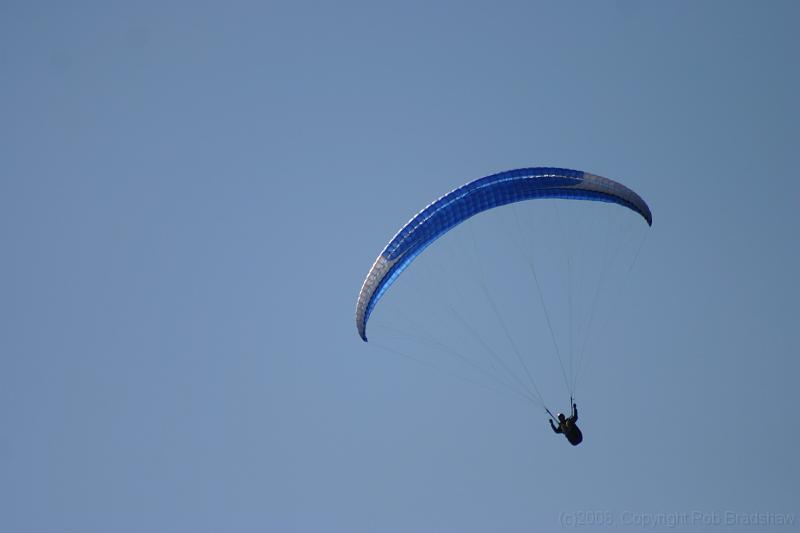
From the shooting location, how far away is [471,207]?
33812 millimetres

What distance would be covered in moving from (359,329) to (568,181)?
7.43m

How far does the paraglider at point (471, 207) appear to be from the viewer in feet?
110

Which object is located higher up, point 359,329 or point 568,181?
point 568,181

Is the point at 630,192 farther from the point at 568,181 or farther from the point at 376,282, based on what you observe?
the point at 376,282

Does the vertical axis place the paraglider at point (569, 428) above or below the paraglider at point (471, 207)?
below

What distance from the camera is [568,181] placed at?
34.5 metres

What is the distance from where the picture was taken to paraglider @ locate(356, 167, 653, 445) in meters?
33.6

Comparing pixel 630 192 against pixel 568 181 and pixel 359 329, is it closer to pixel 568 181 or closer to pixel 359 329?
pixel 568 181

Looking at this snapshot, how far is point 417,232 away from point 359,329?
3.54 metres

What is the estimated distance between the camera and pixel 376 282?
34.1m

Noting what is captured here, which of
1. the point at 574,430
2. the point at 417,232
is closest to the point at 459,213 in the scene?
the point at 417,232

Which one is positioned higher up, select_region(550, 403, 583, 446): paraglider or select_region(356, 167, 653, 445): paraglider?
select_region(356, 167, 653, 445): paraglider

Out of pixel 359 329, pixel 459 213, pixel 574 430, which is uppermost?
pixel 459 213

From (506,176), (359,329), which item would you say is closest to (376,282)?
(359,329)
